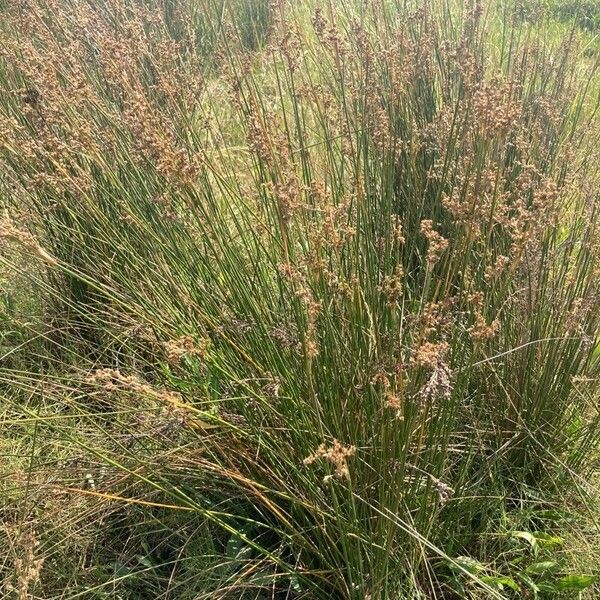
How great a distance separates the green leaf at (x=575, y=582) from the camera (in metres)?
1.71

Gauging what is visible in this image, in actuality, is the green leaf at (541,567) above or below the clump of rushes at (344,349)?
below

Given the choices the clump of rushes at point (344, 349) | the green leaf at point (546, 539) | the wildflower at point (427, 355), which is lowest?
the green leaf at point (546, 539)

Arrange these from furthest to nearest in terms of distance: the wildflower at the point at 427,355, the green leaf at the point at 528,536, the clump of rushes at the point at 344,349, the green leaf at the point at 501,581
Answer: the green leaf at the point at 528,536, the green leaf at the point at 501,581, the clump of rushes at the point at 344,349, the wildflower at the point at 427,355

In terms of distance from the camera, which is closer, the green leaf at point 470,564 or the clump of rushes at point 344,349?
the clump of rushes at point 344,349

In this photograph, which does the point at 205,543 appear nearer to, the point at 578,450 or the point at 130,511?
the point at 130,511

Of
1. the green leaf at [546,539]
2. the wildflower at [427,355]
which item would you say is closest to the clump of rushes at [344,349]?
the wildflower at [427,355]

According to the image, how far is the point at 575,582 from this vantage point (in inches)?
68.4

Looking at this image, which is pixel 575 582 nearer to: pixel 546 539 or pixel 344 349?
pixel 546 539

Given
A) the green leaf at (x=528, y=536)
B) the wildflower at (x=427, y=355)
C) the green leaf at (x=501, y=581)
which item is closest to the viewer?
the wildflower at (x=427, y=355)

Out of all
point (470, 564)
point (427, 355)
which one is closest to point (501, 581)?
point (470, 564)

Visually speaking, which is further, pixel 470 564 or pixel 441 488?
pixel 470 564

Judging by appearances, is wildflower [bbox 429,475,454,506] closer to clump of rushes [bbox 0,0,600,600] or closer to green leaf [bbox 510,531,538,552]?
clump of rushes [bbox 0,0,600,600]

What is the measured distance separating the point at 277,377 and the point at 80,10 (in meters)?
1.86

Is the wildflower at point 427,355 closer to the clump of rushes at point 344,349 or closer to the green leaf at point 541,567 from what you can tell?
the clump of rushes at point 344,349
